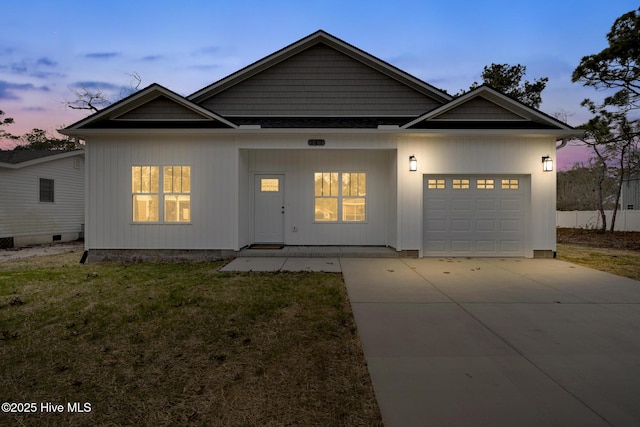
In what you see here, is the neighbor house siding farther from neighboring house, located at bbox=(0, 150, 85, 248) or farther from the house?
neighboring house, located at bbox=(0, 150, 85, 248)

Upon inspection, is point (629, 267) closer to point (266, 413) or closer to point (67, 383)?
point (266, 413)

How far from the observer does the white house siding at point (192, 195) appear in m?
8.48

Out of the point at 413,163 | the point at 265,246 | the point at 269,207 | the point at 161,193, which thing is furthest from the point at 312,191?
the point at 161,193

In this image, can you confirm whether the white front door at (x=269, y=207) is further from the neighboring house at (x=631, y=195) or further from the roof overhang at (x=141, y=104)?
the neighboring house at (x=631, y=195)

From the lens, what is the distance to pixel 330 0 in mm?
23828

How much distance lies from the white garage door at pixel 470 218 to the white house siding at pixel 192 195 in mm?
5607

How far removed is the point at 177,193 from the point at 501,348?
8.15 m

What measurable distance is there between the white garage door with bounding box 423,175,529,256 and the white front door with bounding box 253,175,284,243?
4450 millimetres

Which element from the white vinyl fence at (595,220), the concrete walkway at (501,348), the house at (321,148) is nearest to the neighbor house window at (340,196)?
the house at (321,148)

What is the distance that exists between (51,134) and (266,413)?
3700 centimetres

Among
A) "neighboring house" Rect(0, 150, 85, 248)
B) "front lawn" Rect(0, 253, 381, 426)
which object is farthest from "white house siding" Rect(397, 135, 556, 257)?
"neighboring house" Rect(0, 150, 85, 248)

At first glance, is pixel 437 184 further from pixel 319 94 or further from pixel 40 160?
pixel 40 160

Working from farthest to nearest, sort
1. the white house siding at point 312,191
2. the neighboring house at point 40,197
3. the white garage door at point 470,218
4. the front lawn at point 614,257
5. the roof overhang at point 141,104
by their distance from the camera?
1. the neighboring house at point 40,197
2. the white house siding at point 312,191
3. the white garage door at point 470,218
4. the roof overhang at point 141,104
5. the front lawn at point 614,257

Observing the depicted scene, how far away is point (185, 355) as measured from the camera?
3.09m
